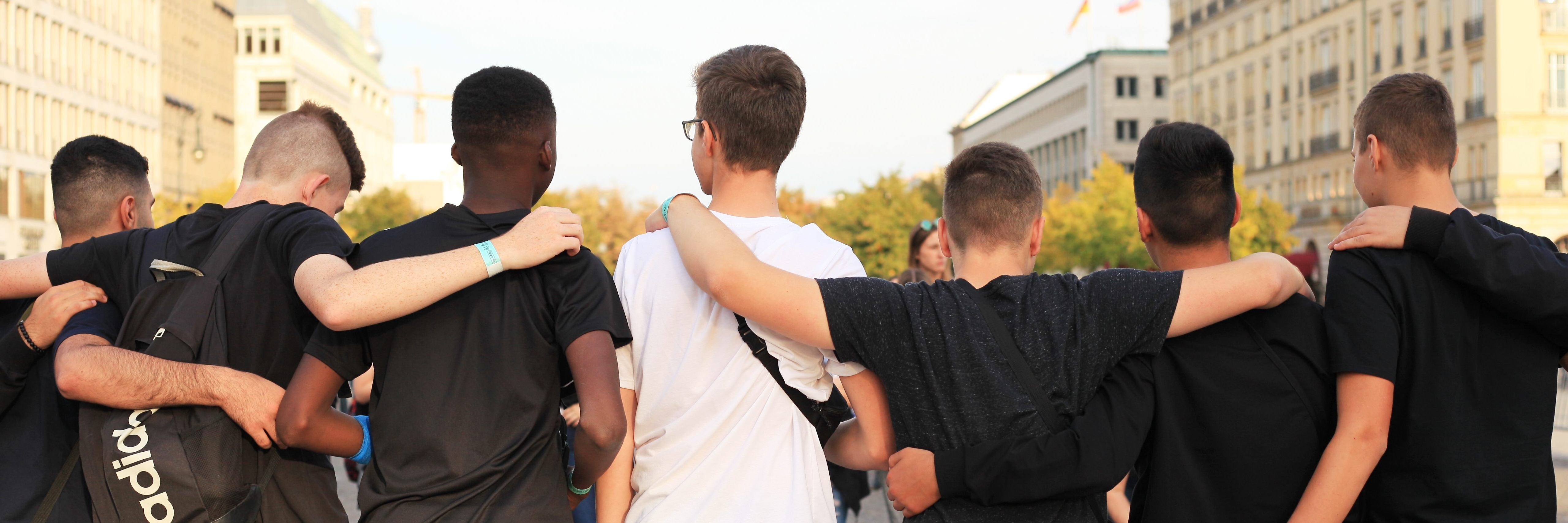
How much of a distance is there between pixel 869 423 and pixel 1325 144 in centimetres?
6459

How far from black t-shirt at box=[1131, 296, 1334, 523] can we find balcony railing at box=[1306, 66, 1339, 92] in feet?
207

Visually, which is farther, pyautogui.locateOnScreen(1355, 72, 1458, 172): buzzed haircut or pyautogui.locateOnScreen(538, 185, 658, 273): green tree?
pyautogui.locateOnScreen(538, 185, 658, 273): green tree

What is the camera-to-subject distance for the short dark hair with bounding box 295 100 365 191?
A: 3.85 m

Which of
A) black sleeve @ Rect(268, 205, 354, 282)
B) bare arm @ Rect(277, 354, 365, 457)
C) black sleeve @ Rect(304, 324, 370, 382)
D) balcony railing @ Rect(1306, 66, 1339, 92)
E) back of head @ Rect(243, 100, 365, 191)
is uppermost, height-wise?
balcony railing @ Rect(1306, 66, 1339, 92)

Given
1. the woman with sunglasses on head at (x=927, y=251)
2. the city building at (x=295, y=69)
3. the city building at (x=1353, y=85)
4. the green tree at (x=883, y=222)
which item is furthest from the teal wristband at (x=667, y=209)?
the city building at (x=295, y=69)

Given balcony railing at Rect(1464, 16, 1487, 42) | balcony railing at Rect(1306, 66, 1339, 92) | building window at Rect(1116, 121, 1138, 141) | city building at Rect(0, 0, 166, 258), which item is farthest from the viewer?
building window at Rect(1116, 121, 1138, 141)

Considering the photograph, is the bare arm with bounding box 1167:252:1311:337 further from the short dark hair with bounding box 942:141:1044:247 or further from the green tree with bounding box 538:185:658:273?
the green tree with bounding box 538:185:658:273

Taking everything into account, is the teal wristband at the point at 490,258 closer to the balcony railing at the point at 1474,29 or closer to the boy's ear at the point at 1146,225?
the boy's ear at the point at 1146,225

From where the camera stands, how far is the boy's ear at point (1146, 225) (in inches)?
137

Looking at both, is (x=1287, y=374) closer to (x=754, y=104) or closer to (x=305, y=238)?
(x=754, y=104)

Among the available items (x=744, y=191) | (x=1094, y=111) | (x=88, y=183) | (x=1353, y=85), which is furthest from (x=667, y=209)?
(x=1094, y=111)

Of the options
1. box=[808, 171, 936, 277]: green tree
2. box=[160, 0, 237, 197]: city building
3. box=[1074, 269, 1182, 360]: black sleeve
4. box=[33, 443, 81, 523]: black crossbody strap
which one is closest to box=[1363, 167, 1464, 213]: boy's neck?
box=[1074, 269, 1182, 360]: black sleeve

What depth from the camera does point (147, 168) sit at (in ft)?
15.6

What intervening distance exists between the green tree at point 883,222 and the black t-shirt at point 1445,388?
49911 millimetres
